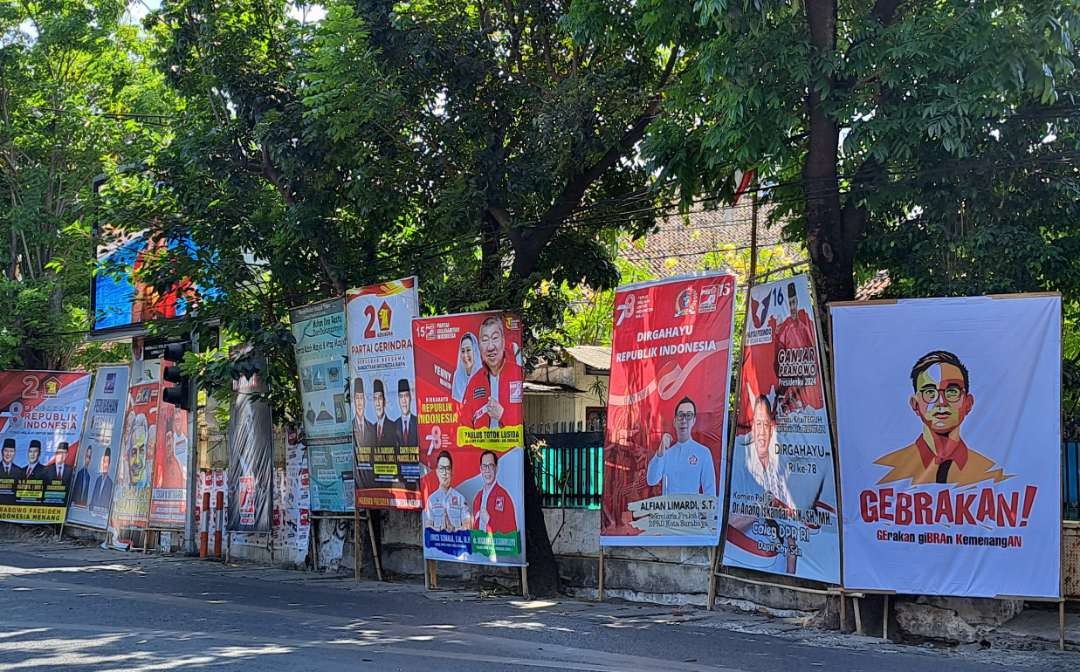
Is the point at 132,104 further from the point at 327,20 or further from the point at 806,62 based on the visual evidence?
the point at 806,62

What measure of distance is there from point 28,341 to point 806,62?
19.1m

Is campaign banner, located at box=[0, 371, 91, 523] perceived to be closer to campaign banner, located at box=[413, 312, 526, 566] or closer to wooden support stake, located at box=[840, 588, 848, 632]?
campaign banner, located at box=[413, 312, 526, 566]

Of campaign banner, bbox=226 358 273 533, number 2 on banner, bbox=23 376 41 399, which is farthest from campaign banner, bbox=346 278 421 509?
number 2 on banner, bbox=23 376 41 399

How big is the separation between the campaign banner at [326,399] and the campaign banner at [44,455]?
320 inches

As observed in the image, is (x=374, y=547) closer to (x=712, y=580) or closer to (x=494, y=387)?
(x=494, y=387)

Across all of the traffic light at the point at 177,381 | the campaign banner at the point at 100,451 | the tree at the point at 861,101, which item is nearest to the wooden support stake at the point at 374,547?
the traffic light at the point at 177,381

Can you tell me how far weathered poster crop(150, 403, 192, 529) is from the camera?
66.1 ft

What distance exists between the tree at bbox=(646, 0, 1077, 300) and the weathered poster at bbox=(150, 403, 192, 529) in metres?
11.6

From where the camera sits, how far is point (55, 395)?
2330 centimetres

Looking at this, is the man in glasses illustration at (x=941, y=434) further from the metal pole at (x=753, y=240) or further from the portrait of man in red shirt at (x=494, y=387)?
the portrait of man in red shirt at (x=494, y=387)

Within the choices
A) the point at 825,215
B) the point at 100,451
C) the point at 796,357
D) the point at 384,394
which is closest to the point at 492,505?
the point at 384,394

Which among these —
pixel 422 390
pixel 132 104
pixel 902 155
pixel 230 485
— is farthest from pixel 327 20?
pixel 132 104

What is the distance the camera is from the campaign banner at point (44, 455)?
23.1 meters

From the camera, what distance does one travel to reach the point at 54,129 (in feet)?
75.8
